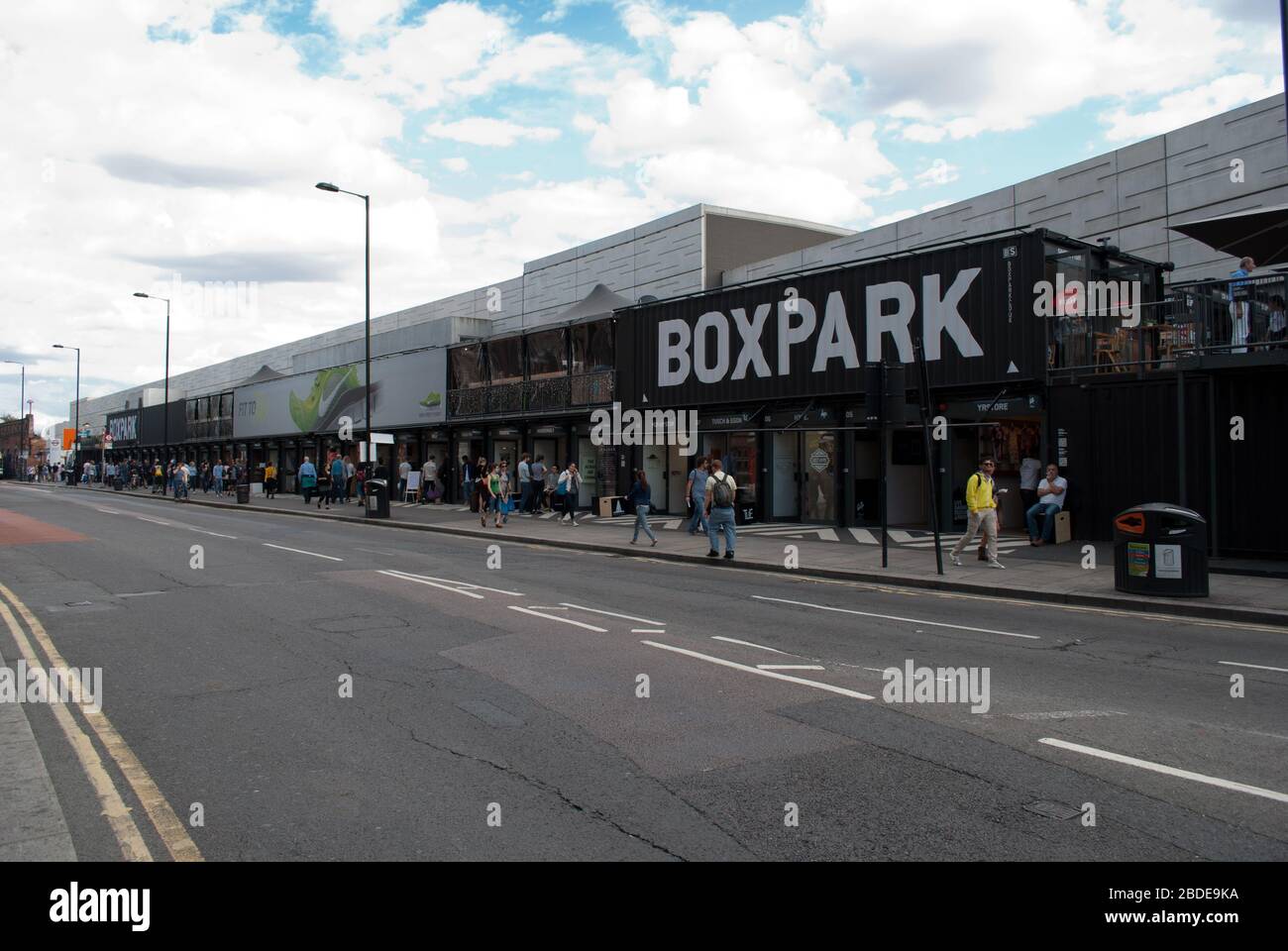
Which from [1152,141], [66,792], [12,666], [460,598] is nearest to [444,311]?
[1152,141]

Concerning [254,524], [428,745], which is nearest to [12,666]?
[428,745]

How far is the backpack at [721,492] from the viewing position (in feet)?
54.6

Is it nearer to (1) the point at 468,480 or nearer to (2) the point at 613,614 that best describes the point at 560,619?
(2) the point at 613,614

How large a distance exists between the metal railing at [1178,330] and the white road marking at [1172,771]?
1106cm

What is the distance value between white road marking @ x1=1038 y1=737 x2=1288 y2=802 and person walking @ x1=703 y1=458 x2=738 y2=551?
10.9m

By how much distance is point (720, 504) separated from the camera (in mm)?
16859

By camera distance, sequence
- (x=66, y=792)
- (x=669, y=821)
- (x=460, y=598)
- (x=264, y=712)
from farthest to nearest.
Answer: (x=460, y=598) → (x=264, y=712) → (x=66, y=792) → (x=669, y=821)

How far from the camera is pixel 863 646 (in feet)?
29.6

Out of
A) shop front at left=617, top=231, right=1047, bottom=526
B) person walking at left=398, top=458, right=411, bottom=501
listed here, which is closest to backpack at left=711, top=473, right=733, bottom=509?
shop front at left=617, top=231, right=1047, bottom=526
